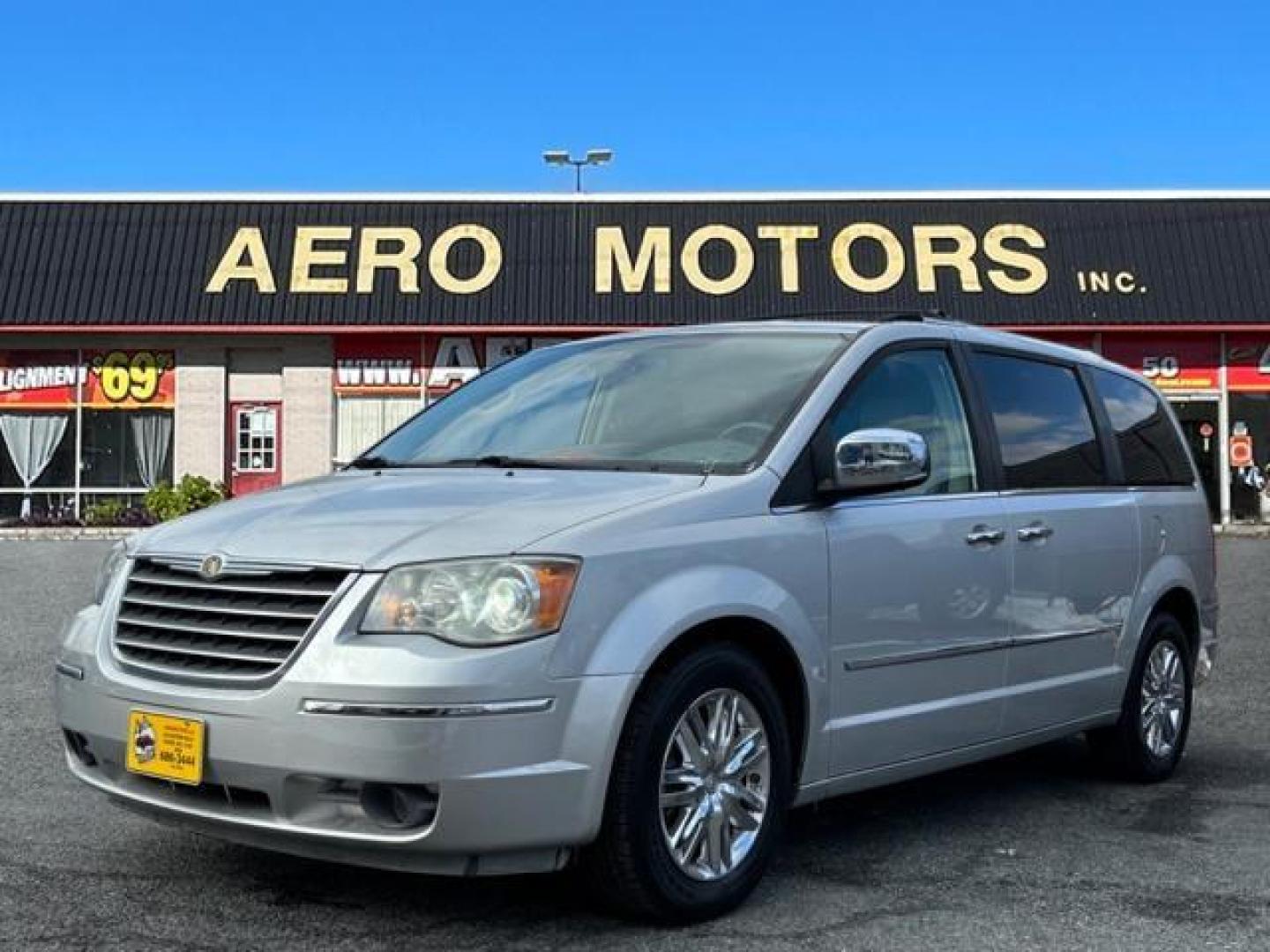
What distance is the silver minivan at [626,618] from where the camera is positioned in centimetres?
356

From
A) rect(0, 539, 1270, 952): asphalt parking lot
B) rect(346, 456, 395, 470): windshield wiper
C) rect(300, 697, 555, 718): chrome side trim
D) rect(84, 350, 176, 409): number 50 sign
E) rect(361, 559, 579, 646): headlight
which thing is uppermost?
A: rect(84, 350, 176, 409): number 50 sign

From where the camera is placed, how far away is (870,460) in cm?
438

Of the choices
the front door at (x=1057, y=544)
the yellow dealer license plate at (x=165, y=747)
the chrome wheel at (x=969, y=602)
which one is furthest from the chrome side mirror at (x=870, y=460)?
the yellow dealer license plate at (x=165, y=747)

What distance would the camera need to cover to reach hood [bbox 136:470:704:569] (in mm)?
3695

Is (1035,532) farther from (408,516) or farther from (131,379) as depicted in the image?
(131,379)

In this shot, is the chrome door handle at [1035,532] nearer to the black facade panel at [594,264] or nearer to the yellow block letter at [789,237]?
the black facade panel at [594,264]

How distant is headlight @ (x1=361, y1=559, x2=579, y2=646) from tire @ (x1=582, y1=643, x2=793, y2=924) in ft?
1.32

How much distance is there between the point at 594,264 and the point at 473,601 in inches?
824

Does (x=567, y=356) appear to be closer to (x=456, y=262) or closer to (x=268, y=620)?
(x=268, y=620)

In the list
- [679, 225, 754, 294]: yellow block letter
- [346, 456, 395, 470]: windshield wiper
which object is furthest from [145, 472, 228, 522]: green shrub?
[346, 456, 395, 470]: windshield wiper

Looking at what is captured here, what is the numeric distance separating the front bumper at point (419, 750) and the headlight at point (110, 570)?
2.19ft

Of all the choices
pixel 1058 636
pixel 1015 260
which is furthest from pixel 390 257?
pixel 1058 636

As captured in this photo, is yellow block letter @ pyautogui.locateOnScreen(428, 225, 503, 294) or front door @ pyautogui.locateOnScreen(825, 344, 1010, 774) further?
yellow block letter @ pyautogui.locateOnScreen(428, 225, 503, 294)

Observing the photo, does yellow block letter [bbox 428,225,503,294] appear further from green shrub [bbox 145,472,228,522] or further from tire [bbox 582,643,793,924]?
tire [bbox 582,643,793,924]
